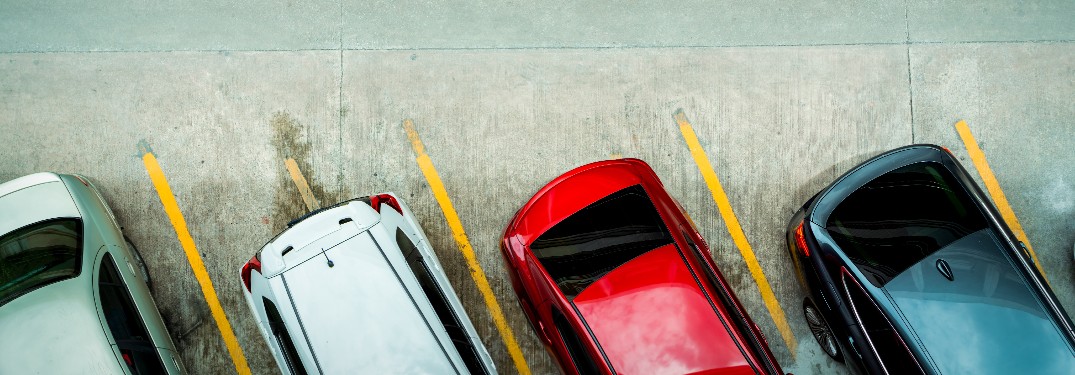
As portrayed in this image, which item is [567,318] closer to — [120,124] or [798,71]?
[798,71]

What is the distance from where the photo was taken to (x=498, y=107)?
18.8 ft

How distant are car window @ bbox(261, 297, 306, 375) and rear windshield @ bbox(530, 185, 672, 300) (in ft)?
6.10

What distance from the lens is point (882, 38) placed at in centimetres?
590

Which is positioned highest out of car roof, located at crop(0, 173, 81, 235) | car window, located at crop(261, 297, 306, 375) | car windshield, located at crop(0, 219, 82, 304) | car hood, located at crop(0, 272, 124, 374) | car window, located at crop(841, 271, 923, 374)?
car roof, located at crop(0, 173, 81, 235)

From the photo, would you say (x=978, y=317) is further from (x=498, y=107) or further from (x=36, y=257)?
(x=36, y=257)

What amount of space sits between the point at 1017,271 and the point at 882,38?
8.05ft

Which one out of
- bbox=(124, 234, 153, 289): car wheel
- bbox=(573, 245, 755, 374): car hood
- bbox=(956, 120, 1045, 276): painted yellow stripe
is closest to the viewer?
bbox=(573, 245, 755, 374): car hood

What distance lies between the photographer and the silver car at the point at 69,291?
4285 millimetres

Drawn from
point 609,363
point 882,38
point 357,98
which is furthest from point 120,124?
point 882,38

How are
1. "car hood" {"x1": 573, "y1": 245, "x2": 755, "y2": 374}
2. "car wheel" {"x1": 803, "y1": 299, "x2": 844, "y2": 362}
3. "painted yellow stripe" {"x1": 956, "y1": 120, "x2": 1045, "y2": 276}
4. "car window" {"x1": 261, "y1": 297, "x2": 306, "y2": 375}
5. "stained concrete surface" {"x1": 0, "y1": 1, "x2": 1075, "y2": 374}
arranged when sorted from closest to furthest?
1. "car hood" {"x1": 573, "y1": 245, "x2": 755, "y2": 374}
2. "car window" {"x1": 261, "y1": 297, "x2": 306, "y2": 375}
3. "car wheel" {"x1": 803, "y1": 299, "x2": 844, "y2": 362}
4. "stained concrete surface" {"x1": 0, "y1": 1, "x2": 1075, "y2": 374}
5. "painted yellow stripe" {"x1": 956, "y1": 120, "x2": 1045, "y2": 276}

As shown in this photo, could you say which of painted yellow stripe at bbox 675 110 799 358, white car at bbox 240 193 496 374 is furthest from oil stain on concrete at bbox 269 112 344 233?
painted yellow stripe at bbox 675 110 799 358

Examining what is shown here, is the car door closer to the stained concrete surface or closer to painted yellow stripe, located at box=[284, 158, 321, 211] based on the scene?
the stained concrete surface

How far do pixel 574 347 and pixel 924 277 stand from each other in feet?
8.32

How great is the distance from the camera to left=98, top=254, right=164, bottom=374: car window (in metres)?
4.48
